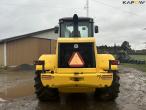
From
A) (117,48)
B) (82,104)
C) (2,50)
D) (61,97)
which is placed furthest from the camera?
(117,48)

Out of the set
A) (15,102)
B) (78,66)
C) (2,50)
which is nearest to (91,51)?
(78,66)

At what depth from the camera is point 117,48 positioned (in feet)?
141

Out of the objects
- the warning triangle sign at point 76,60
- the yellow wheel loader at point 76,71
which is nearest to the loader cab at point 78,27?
the yellow wheel loader at point 76,71

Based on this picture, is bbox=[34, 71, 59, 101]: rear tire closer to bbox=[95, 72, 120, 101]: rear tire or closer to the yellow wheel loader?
the yellow wheel loader

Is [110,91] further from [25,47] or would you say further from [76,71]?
[25,47]

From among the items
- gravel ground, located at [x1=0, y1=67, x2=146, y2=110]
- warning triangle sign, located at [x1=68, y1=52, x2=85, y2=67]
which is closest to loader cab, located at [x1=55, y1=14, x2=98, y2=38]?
warning triangle sign, located at [x1=68, y1=52, x2=85, y2=67]

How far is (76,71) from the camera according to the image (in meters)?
11.1

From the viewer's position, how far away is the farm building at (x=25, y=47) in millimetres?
35000

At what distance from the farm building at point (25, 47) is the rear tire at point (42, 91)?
2329cm

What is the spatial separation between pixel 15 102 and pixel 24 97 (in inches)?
46.2

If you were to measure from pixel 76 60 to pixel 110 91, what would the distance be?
1.51 m

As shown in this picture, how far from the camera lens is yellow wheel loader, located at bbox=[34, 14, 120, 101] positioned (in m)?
10.7

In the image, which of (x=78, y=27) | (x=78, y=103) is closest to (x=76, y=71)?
(x=78, y=103)

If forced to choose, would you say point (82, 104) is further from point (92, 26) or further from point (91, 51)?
point (92, 26)
